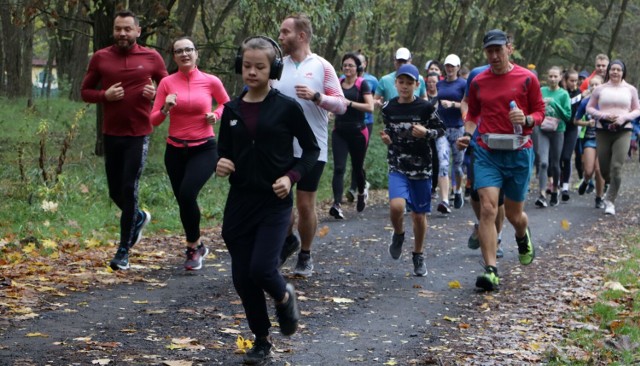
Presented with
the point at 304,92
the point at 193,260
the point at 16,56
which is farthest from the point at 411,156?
the point at 16,56

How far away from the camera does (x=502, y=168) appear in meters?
9.38

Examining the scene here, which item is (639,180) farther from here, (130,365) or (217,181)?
(130,365)

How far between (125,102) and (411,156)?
9.42 ft

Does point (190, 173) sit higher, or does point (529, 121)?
point (529, 121)

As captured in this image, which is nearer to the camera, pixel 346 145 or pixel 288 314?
pixel 288 314

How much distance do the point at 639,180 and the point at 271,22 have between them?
44.5 ft

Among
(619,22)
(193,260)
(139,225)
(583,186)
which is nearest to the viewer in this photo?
(193,260)

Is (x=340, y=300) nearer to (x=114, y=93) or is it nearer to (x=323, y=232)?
(x=114, y=93)

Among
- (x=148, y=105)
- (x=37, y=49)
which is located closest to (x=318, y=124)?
(x=148, y=105)

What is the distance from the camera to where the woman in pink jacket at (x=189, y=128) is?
9.30 m

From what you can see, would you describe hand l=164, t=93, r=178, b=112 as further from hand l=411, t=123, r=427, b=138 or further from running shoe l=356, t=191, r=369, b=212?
running shoe l=356, t=191, r=369, b=212

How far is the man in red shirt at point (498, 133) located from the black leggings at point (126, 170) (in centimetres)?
300

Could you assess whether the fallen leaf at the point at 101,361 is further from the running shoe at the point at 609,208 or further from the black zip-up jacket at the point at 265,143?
the running shoe at the point at 609,208

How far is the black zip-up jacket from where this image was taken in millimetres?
6246
